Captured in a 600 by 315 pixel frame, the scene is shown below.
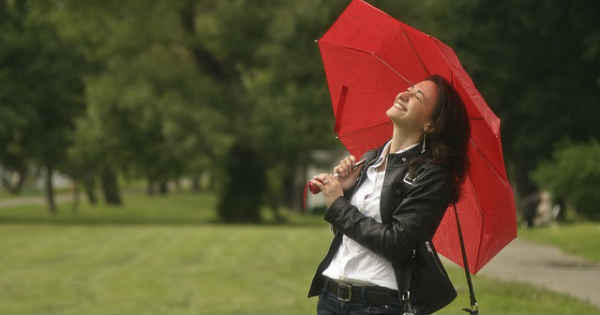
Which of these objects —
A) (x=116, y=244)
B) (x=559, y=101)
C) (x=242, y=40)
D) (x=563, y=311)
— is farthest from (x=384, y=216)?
(x=242, y=40)

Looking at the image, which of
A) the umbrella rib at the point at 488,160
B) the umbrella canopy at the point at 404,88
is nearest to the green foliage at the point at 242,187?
the umbrella canopy at the point at 404,88

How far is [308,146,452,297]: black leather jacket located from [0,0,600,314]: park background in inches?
405

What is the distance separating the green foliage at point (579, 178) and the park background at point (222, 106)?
0.41 m

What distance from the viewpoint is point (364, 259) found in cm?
311

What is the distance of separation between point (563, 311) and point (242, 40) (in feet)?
70.8

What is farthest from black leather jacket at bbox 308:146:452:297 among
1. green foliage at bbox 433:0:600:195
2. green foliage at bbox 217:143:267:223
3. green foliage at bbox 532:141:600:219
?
green foliage at bbox 217:143:267:223

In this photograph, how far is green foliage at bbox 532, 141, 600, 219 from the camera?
40.7ft

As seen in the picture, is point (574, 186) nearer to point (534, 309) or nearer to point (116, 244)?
point (534, 309)

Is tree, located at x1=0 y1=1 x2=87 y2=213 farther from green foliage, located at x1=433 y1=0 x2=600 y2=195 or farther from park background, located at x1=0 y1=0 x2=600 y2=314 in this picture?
green foliage, located at x1=433 y1=0 x2=600 y2=195

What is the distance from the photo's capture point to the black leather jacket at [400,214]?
2994 millimetres

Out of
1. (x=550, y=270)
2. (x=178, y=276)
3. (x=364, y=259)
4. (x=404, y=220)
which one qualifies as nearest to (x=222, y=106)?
(x=178, y=276)

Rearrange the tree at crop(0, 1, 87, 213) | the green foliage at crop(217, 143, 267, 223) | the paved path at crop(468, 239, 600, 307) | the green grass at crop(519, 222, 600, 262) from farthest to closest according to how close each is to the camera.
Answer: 1. the green foliage at crop(217, 143, 267, 223)
2. the tree at crop(0, 1, 87, 213)
3. the green grass at crop(519, 222, 600, 262)
4. the paved path at crop(468, 239, 600, 307)

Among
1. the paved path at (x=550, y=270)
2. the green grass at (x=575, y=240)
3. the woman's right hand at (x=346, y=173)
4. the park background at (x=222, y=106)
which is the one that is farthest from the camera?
the park background at (x=222, y=106)

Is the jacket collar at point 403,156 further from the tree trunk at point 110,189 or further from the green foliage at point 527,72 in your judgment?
the tree trunk at point 110,189
